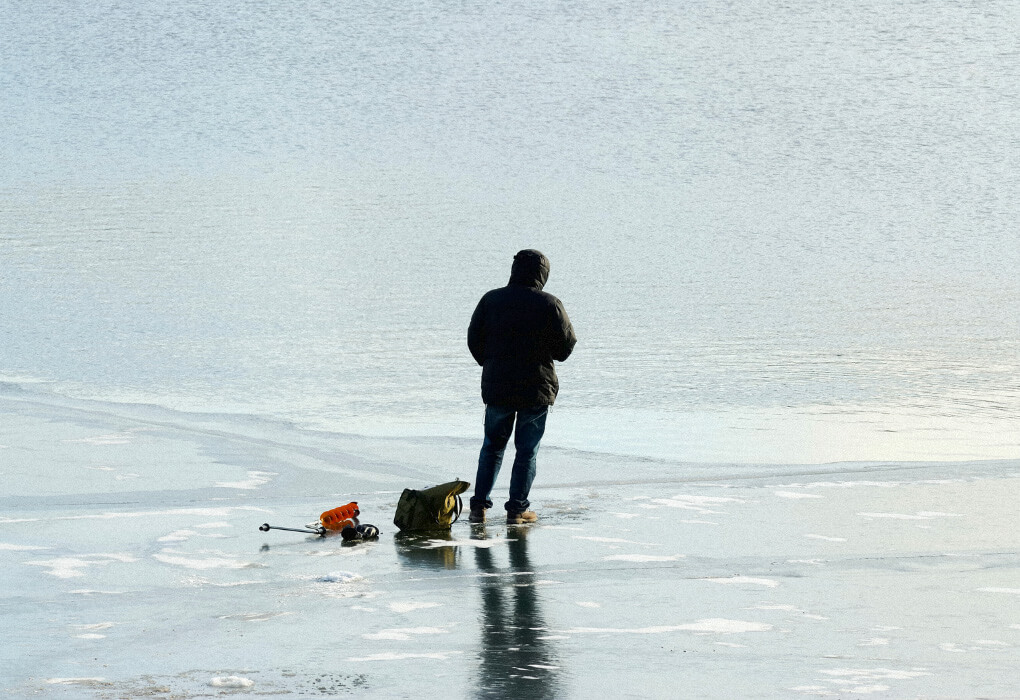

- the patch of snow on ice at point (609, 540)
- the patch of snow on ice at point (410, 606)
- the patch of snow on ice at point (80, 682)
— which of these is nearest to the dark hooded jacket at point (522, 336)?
the patch of snow on ice at point (609, 540)

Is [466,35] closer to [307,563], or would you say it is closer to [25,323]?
[25,323]

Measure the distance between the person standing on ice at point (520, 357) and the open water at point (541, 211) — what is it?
3506 millimetres

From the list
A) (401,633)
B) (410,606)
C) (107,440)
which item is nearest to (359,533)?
(410,606)

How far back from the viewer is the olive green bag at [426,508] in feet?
25.8

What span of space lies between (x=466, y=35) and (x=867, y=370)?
92.1 metres

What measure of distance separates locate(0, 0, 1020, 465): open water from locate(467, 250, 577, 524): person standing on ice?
3.51 metres

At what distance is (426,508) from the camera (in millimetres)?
7883

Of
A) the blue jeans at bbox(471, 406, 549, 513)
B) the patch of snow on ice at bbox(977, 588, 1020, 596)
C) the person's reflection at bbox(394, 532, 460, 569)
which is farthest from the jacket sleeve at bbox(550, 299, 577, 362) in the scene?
the patch of snow on ice at bbox(977, 588, 1020, 596)

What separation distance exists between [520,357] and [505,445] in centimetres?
55

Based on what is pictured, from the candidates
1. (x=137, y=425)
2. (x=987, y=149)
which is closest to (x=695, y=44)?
(x=987, y=149)

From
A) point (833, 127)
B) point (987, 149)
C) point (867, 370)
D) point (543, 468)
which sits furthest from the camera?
point (833, 127)

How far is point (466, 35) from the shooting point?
10731 cm

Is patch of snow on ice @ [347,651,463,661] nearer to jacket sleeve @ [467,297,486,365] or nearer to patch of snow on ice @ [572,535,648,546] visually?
patch of snow on ice @ [572,535,648,546]

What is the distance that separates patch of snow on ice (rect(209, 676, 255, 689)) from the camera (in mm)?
4867
